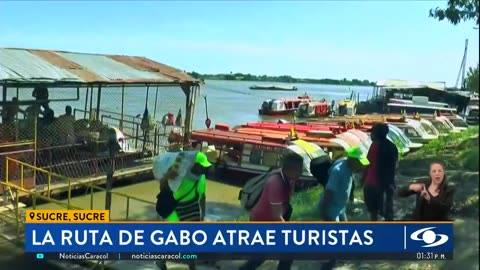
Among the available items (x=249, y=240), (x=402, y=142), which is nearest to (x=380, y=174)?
(x=249, y=240)

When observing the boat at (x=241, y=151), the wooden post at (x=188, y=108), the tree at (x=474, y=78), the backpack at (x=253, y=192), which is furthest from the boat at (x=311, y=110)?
the tree at (x=474, y=78)

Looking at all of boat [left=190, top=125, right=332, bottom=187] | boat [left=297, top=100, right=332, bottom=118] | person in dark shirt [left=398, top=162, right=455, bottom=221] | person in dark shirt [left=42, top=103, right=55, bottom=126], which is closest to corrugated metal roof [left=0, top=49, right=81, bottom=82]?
person in dark shirt [left=42, top=103, right=55, bottom=126]

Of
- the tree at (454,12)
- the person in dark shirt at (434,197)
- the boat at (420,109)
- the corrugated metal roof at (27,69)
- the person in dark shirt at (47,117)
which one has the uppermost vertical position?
the tree at (454,12)

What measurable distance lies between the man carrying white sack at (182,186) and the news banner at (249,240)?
0.54m

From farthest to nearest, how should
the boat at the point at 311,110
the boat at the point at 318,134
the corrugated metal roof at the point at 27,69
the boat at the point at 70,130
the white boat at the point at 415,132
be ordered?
the boat at the point at 311,110 → the white boat at the point at 415,132 → the boat at the point at 318,134 → the boat at the point at 70,130 → the corrugated metal roof at the point at 27,69

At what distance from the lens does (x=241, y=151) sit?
13391 millimetres

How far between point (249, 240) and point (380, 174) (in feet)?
7.03

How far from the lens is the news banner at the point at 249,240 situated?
13.6ft

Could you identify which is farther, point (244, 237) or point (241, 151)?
point (241, 151)

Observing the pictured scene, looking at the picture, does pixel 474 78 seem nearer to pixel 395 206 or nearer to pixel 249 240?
pixel 249 240

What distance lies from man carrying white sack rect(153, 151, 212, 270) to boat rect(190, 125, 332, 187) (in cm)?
713

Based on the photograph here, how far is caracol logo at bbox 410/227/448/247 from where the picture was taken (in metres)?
4.11

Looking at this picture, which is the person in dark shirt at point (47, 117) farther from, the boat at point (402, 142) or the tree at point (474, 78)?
the tree at point (474, 78)

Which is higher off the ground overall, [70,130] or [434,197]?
[434,197]
